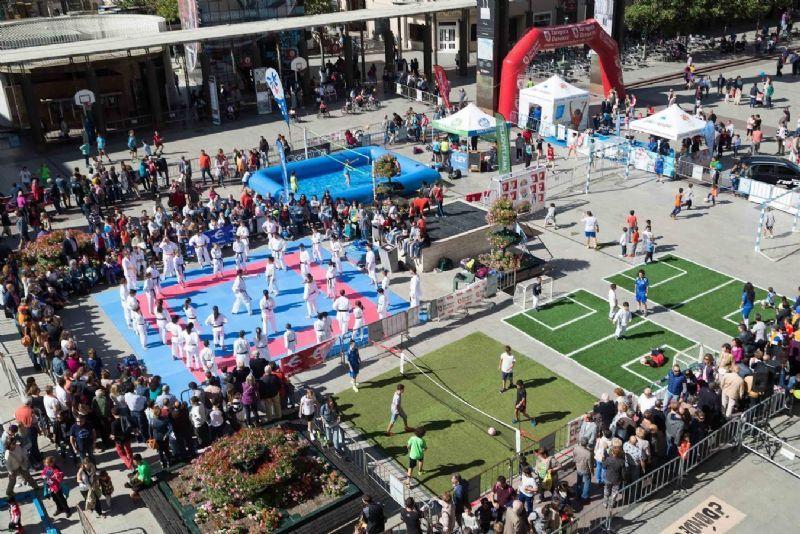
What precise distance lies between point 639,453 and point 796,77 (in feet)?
130

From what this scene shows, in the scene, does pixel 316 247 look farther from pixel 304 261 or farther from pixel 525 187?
pixel 525 187

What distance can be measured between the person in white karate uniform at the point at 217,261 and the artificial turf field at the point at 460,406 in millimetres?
7821

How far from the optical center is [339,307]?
2166 centimetres

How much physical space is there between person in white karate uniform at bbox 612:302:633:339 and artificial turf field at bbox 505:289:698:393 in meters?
0.20

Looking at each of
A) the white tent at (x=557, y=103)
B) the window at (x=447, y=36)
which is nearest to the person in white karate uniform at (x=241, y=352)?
the white tent at (x=557, y=103)

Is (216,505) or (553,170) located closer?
(216,505)

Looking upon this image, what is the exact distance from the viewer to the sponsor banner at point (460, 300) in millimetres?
22797

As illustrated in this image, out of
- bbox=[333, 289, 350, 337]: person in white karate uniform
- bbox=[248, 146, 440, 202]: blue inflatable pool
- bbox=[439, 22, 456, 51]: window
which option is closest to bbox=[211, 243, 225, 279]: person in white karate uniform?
bbox=[248, 146, 440, 202]: blue inflatable pool

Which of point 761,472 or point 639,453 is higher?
point 639,453

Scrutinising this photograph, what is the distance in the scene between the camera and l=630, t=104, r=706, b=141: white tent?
32.1m

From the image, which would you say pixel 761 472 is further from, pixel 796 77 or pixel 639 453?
pixel 796 77

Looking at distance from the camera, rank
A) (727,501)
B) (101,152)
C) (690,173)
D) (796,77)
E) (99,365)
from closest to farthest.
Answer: (727,501), (99,365), (690,173), (101,152), (796,77)

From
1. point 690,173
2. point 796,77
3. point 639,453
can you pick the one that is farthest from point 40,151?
point 796,77

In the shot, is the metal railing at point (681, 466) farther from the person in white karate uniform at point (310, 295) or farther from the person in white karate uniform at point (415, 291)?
the person in white karate uniform at point (310, 295)
